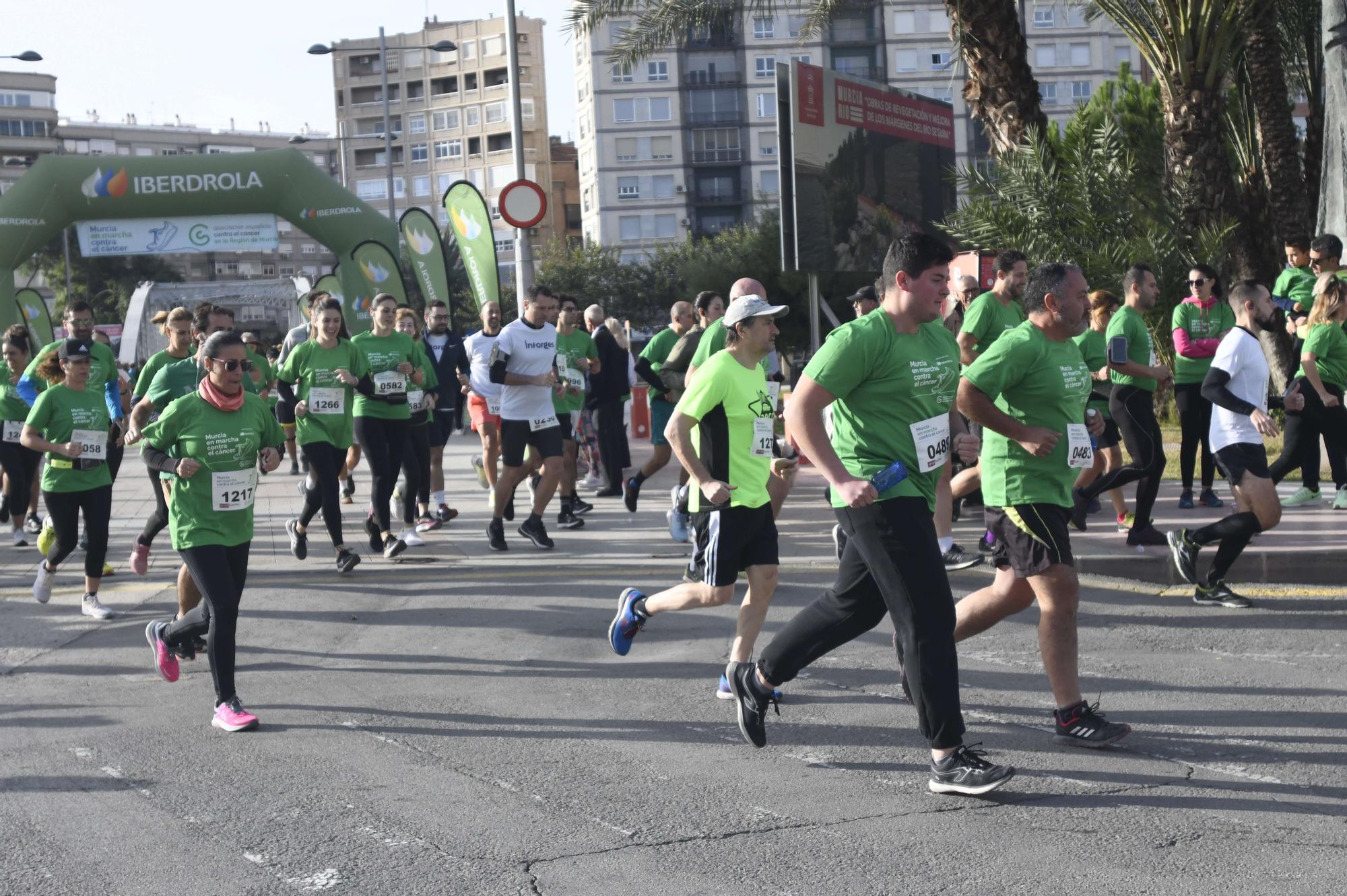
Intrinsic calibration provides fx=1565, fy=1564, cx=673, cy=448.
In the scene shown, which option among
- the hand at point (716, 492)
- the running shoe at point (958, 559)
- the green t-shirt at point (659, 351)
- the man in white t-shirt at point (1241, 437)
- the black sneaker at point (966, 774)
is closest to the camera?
→ the black sneaker at point (966, 774)

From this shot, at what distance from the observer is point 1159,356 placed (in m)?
18.2

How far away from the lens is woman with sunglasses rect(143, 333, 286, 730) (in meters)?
6.52

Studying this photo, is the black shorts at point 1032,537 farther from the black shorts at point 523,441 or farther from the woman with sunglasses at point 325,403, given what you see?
the black shorts at point 523,441

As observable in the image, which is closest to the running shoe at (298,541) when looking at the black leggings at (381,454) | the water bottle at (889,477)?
the black leggings at (381,454)

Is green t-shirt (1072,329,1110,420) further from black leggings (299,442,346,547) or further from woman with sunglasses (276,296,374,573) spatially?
black leggings (299,442,346,547)

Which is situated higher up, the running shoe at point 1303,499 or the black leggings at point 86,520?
the black leggings at point 86,520

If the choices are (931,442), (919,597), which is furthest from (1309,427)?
(919,597)

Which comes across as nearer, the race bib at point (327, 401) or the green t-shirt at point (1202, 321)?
the race bib at point (327, 401)

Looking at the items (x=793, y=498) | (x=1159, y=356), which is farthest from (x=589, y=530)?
(x=1159, y=356)

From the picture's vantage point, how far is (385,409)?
1126 cm

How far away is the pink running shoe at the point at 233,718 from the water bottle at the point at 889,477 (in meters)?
2.81

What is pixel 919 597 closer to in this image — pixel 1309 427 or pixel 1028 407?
pixel 1028 407

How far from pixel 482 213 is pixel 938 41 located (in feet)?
268

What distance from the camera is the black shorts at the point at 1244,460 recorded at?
27.1 ft
